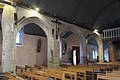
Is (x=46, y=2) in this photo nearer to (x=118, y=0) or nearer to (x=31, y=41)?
(x=31, y=41)

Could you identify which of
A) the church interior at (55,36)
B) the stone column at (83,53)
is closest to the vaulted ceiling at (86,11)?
the church interior at (55,36)

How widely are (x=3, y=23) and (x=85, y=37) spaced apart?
716cm

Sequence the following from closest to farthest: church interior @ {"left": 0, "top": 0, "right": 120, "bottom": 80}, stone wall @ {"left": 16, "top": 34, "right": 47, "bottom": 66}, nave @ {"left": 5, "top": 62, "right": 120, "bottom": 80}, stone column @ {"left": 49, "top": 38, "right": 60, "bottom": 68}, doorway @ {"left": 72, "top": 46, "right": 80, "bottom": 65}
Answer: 1. nave @ {"left": 5, "top": 62, "right": 120, "bottom": 80}
2. church interior @ {"left": 0, "top": 0, "right": 120, "bottom": 80}
3. stone column @ {"left": 49, "top": 38, "right": 60, "bottom": 68}
4. stone wall @ {"left": 16, "top": 34, "right": 47, "bottom": 66}
5. doorway @ {"left": 72, "top": 46, "right": 80, "bottom": 65}

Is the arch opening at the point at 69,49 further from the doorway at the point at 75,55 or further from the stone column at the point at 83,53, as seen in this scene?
the stone column at the point at 83,53

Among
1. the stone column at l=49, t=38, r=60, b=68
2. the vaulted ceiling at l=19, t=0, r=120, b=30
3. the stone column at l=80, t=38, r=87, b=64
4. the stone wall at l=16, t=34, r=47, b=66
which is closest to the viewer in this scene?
the stone column at l=49, t=38, r=60, b=68

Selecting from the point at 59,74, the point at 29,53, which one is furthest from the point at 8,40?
the point at 29,53

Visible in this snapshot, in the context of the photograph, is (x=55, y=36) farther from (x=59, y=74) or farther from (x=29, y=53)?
(x=59, y=74)

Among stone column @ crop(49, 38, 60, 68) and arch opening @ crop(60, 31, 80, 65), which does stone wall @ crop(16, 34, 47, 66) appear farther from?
stone column @ crop(49, 38, 60, 68)

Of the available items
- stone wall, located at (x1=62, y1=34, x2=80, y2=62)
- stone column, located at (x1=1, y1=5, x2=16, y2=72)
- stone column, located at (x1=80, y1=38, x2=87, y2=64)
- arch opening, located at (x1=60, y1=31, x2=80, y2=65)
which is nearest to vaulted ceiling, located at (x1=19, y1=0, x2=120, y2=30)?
stone column, located at (x1=80, y1=38, x2=87, y2=64)

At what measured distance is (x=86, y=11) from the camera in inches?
496

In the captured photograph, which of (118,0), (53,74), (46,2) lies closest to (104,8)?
(118,0)

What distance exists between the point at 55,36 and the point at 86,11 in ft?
12.8

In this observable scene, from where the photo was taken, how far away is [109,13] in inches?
566

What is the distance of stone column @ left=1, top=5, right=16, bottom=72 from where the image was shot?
7.04 meters
